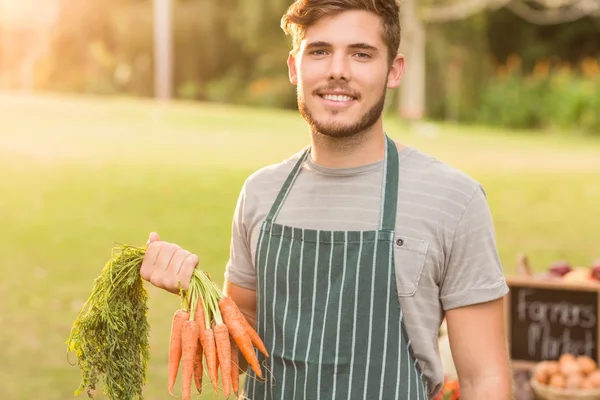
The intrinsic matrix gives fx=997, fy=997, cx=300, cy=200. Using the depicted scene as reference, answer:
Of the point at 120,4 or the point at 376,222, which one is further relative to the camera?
the point at 120,4

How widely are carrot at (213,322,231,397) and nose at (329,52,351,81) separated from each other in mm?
569

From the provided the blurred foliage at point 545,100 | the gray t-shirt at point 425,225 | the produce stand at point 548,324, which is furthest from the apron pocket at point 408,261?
the blurred foliage at point 545,100

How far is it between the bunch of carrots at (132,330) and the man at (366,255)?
6 cm

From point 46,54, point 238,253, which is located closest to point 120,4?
point 46,54

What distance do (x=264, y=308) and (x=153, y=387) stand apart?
128 inches

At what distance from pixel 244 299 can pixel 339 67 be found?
0.60 m

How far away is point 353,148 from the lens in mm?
2057

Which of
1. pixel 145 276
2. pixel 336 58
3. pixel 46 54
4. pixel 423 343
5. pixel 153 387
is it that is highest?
pixel 46 54

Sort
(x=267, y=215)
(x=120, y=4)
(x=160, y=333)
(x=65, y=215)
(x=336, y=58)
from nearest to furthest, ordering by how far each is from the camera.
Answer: (x=336, y=58) → (x=267, y=215) → (x=160, y=333) → (x=65, y=215) → (x=120, y=4)

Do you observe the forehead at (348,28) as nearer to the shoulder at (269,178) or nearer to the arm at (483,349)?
the shoulder at (269,178)

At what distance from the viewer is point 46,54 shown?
70.9ft

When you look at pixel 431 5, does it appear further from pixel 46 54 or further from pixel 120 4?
pixel 46 54

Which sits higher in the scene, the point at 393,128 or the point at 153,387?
the point at 393,128

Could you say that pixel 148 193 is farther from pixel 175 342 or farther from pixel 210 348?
pixel 210 348
